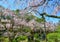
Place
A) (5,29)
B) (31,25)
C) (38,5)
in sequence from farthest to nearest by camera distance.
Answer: (31,25)
(5,29)
(38,5)

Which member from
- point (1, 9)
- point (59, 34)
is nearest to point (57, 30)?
point (59, 34)

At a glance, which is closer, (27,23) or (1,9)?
(1,9)

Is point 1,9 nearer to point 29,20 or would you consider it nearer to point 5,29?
point 5,29

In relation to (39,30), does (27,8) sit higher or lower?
higher

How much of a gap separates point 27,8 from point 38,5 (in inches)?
12.3

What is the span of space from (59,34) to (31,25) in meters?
2.57

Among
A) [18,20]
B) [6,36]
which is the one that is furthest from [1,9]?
[6,36]

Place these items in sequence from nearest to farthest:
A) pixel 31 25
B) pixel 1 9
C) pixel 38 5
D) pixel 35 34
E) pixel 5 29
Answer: pixel 38 5 → pixel 1 9 → pixel 5 29 → pixel 31 25 → pixel 35 34

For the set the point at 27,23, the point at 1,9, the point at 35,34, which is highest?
the point at 1,9

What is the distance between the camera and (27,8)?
193 inches

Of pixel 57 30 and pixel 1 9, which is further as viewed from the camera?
pixel 57 30

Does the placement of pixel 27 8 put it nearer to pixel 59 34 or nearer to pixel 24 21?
pixel 24 21

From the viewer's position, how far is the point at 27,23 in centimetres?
1686

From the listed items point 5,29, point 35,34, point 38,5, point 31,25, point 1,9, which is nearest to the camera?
point 38,5
